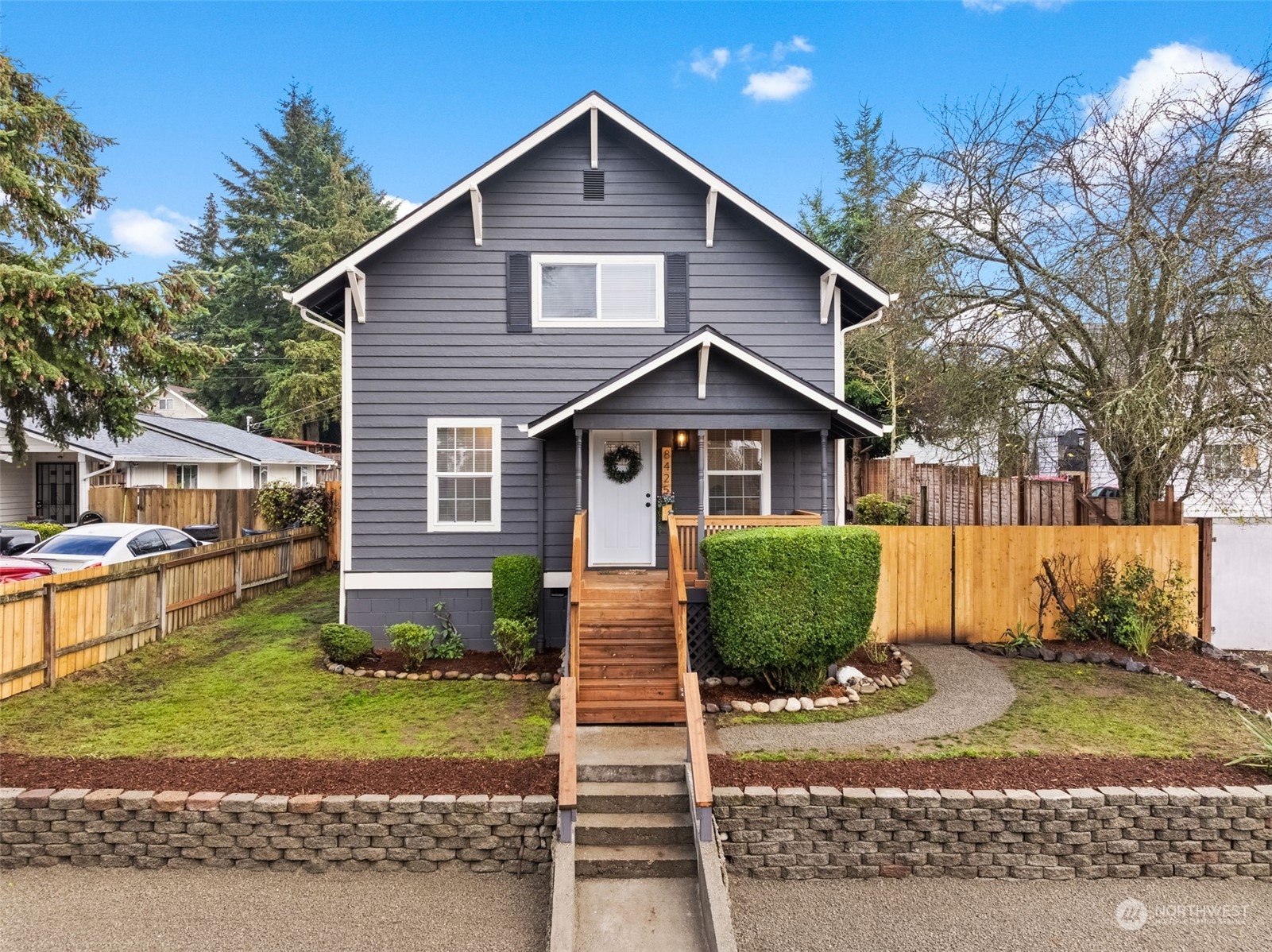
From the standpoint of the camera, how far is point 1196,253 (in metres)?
9.10

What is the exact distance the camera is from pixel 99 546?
37.3ft

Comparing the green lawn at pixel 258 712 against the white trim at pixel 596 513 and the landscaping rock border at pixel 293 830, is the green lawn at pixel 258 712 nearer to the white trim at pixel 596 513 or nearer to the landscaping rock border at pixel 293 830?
the landscaping rock border at pixel 293 830

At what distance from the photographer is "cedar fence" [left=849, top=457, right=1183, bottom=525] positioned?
11773mm

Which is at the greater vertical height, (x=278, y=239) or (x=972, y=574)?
(x=278, y=239)

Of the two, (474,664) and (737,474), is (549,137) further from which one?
(474,664)

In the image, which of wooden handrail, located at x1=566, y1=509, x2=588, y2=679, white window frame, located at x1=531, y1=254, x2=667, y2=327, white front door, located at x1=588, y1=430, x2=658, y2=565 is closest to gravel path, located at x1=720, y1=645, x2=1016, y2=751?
wooden handrail, located at x1=566, y1=509, x2=588, y2=679

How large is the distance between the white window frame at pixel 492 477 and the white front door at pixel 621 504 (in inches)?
55.6

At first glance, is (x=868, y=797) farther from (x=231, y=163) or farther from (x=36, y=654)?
(x=231, y=163)

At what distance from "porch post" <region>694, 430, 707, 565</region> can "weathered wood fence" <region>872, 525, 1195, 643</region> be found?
8.76 ft

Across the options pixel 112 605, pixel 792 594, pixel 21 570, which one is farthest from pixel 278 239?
pixel 792 594

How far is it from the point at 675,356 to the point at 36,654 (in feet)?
28.1

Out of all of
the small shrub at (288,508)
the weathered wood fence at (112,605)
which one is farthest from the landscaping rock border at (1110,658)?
the small shrub at (288,508)

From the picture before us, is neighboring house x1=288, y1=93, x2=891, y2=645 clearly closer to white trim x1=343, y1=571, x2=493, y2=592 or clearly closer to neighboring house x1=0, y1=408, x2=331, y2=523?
white trim x1=343, y1=571, x2=493, y2=592

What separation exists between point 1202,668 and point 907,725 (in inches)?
193
